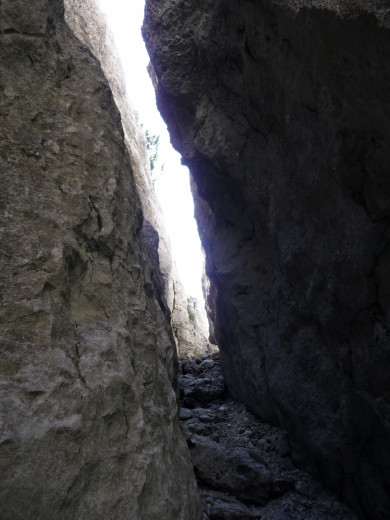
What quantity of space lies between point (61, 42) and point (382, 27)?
2.96 metres

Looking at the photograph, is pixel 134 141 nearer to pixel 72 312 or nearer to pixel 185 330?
pixel 185 330

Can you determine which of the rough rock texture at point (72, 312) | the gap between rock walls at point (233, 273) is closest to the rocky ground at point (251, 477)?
the gap between rock walls at point (233, 273)

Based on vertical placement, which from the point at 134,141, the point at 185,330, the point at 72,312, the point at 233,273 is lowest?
the point at 72,312

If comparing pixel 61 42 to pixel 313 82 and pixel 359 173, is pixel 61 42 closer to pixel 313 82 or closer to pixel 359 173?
pixel 313 82

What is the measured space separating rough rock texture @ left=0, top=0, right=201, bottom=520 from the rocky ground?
2.16 metres

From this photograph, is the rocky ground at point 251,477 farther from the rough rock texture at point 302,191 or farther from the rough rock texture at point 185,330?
the rough rock texture at point 185,330

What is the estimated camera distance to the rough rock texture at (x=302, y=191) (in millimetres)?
3924

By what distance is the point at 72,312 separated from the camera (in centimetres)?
330

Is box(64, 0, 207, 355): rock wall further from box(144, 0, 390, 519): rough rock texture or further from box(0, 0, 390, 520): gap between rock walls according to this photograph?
box(0, 0, 390, 520): gap between rock walls

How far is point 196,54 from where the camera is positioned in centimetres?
705

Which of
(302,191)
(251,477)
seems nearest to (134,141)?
(302,191)

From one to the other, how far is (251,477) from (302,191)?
149 inches

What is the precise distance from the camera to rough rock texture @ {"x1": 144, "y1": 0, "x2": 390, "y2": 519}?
12.9ft

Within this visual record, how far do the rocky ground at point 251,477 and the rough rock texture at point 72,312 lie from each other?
7.09 feet
